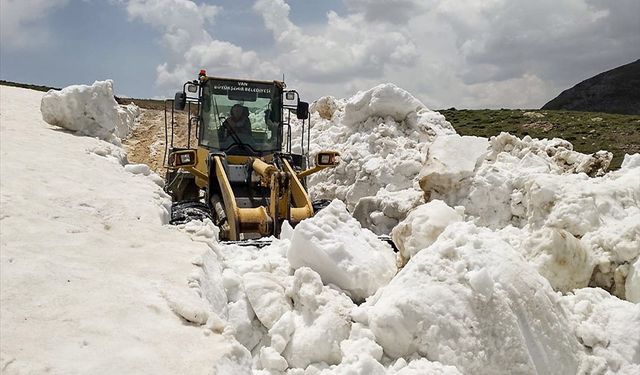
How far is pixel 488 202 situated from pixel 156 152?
13930mm

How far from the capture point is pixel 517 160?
7.75 m

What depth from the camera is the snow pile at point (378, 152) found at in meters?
9.16

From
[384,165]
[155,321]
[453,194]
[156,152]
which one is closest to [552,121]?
[156,152]

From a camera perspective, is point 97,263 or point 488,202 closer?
point 97,263

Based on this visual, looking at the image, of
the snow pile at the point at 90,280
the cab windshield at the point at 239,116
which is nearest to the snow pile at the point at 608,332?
the snow pile at the point at 90,280

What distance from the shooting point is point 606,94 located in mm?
61250

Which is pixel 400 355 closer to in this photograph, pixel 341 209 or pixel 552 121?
pixel 341 209

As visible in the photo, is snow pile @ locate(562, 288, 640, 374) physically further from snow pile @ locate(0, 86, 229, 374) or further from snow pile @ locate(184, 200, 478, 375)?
snow pile @ locate(0, 86, 229, 374)

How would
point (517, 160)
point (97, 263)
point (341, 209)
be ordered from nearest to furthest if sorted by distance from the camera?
point (97, 263) → point (341, 209) → point (517, 160)

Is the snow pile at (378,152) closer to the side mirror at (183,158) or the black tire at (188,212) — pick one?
the black tire at (188,212)

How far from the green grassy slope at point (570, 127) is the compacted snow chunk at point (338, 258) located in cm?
1935

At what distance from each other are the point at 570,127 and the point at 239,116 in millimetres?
25110

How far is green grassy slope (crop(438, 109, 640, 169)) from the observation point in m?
25.5

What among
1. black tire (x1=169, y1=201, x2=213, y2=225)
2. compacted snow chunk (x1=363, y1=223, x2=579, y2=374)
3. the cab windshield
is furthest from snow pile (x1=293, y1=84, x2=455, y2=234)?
compacted snow chunk (x1=363, y1=223, x2=579, y2=374)
